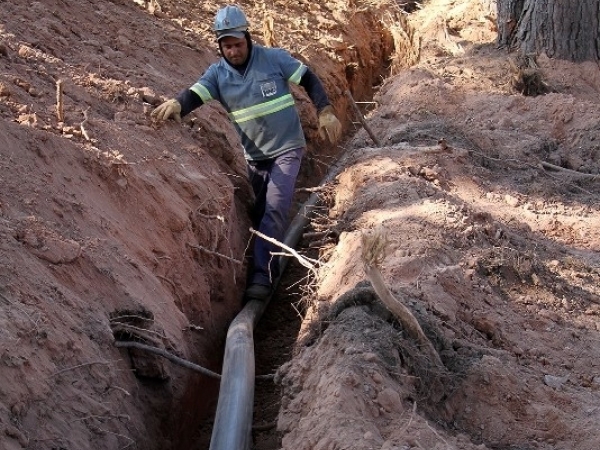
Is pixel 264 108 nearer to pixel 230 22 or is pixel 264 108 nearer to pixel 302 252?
pixel 230 22

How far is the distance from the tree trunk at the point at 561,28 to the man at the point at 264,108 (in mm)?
3371

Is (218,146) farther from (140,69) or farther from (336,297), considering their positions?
(336,297)

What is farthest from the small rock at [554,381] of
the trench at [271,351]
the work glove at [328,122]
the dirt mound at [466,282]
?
the work glove at [328,122]

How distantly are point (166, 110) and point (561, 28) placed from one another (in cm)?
462

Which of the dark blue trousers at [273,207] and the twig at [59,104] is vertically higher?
the twig at [59,104]

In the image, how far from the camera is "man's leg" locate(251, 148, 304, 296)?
6.09m

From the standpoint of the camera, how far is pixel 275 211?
6207 millimetres

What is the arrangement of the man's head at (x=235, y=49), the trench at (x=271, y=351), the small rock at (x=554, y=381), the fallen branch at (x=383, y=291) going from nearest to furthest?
the fallen branch at (x=383, y=291)
the small rock at (x=554, y=381)
the trench at (x=271, y=351)
the man's head at (x=235, y=49)

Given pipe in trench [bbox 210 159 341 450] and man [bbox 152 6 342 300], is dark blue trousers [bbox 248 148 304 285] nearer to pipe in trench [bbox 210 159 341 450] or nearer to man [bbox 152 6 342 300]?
man [bbox 152 6 342 300]

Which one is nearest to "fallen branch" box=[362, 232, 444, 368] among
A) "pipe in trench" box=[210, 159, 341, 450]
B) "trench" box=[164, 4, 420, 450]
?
"trench" box=[164, 4, 420, 450]

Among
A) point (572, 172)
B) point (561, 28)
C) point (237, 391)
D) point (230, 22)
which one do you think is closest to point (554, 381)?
point (237, 391)

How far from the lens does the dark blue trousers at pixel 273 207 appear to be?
6.09 m

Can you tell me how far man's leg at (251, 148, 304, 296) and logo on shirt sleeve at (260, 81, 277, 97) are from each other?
0.50 meters

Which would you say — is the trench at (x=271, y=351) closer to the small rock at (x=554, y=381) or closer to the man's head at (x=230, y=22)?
the small rock at (x=554, y=381)
